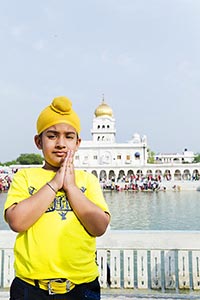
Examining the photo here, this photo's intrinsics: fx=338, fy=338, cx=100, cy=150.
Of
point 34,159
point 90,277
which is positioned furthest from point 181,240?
point 34,159

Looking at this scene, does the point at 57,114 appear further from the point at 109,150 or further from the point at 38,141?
the point at 109,150

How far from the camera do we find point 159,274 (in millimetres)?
3615

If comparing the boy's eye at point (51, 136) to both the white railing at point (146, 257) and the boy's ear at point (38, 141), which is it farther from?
the white railing at point (146, 257)

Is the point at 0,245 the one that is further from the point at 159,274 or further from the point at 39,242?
the point at 39,242

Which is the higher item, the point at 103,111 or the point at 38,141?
the point at 103,111

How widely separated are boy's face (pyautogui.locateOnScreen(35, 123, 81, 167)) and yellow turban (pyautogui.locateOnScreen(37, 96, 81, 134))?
20 millimetres

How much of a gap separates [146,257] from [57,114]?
8.21ft

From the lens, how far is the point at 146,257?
11.9 ft

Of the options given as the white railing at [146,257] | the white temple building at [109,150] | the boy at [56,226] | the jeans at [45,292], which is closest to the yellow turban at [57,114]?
the boy at [56,226]

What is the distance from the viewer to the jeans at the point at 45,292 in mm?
1497

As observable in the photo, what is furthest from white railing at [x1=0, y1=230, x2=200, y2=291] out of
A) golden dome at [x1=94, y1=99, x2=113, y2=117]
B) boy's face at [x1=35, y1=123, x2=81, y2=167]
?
golden dome at [x1=94, y1=99, x2=113, y2=117]

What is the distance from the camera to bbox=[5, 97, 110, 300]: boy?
1.48 m

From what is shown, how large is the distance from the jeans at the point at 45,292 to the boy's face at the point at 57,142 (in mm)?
568

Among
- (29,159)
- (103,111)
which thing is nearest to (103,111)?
(103,111)
